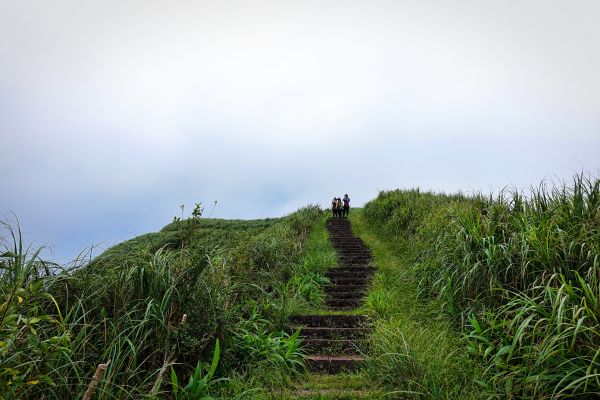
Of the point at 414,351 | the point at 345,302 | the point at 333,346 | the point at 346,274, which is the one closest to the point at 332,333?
the point at 333,346

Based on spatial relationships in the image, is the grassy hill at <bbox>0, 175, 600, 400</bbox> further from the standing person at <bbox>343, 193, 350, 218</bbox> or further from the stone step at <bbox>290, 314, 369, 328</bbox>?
the standing person at <bbox>343, 193, 350, 218</bbox>

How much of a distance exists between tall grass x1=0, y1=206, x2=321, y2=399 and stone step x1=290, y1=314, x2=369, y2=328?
1.58 m

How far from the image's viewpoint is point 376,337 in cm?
579

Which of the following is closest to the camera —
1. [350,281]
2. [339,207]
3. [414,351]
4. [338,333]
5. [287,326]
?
[414,351]

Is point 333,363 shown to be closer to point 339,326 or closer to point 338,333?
point 338,333

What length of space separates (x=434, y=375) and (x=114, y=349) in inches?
117

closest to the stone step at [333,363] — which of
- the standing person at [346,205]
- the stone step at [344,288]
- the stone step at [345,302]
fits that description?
the stone step at [345,302]

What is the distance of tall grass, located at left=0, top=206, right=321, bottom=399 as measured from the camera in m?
3.34

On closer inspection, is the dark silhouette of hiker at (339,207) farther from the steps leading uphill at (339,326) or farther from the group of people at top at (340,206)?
the steps leading uphill at (339,326)

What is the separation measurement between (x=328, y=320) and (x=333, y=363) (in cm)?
147

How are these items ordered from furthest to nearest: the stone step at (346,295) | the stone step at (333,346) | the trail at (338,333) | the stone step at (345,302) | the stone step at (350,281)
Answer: the stone step at (350,281) → the stone step at (346,295) → the stone step at (345,302) → the stone step at (333,346) → the trail at (338,333)

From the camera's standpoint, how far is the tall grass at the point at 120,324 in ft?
11.0

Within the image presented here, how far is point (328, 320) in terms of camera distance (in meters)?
7.22

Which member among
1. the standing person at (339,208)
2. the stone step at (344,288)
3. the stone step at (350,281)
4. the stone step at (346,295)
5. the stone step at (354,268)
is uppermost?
the standing person at (339,208)
